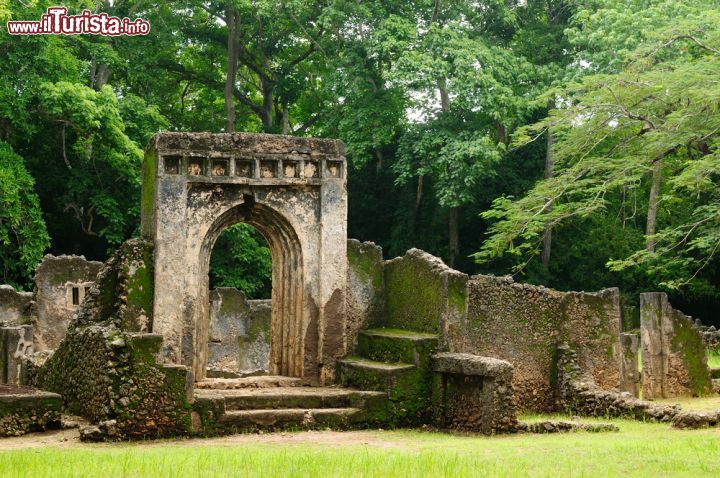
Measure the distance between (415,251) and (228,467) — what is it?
21.5 feet

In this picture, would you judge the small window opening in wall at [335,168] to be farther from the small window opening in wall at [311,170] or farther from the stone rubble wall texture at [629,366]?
the stone rubble wall texture at [629,366]

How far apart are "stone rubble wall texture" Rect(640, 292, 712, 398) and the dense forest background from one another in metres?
2.20

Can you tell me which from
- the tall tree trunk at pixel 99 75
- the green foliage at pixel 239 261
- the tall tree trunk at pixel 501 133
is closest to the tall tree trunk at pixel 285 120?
the green foliage at pixel 239 261

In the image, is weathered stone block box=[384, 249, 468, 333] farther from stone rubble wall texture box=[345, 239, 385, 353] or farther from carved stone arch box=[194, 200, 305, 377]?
carved stone arch box=[194, 200, 305, 377]

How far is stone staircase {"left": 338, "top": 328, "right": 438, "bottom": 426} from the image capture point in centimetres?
1426

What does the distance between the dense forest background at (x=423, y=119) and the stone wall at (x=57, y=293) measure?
3261mm

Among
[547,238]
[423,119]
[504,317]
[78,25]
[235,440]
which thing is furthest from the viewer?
[547,238]

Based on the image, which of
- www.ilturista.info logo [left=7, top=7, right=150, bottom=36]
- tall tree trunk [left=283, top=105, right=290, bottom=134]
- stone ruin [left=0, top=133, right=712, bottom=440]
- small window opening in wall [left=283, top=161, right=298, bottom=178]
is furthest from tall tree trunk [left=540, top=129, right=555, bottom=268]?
small window opening in wall [left=283, top=161, right=298, bottom=178]

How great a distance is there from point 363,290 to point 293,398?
2.64 meters

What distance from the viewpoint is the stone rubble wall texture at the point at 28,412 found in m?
12.4

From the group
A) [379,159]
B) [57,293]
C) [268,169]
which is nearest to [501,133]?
[379,159]

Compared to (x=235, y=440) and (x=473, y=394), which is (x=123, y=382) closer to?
(x=235, y=440)

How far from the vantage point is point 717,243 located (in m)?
20.8

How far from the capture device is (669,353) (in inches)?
742
